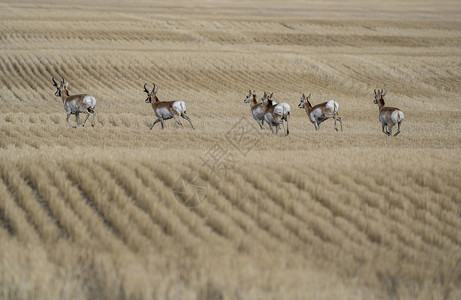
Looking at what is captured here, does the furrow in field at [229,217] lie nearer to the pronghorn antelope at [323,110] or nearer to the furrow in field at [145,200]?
the furrow in field at [145,200]

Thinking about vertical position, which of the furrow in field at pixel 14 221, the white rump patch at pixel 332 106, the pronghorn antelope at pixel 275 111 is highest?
the white rump patch at pixel 332 106

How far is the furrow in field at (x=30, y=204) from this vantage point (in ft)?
24.3

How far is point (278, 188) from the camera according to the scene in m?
9.74

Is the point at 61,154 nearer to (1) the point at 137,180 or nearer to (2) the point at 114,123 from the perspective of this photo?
(1) the point at 137,180

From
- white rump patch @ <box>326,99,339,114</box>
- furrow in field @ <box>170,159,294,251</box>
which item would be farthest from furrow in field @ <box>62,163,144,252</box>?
white rump patch @ <box>326,99,339,114</box>

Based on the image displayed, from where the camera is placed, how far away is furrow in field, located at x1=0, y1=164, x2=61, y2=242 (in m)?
7.39

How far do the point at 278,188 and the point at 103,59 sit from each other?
34.2 metres

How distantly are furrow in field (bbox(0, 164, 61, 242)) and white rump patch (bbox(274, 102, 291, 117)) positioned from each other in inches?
398

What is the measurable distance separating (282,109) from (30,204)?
1133 cm

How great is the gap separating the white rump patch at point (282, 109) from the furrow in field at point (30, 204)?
10112 mm

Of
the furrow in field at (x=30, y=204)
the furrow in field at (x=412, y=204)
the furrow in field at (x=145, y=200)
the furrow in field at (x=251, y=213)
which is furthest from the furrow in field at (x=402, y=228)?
the furrow in field at (x=30, y=204)

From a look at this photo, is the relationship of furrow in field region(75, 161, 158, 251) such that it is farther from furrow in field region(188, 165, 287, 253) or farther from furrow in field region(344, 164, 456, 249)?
furrow in field region(344, 164, 456, 249)

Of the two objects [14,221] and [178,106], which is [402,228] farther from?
[178,106]

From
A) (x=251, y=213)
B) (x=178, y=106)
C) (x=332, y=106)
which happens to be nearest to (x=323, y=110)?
(x=332, y=106)
